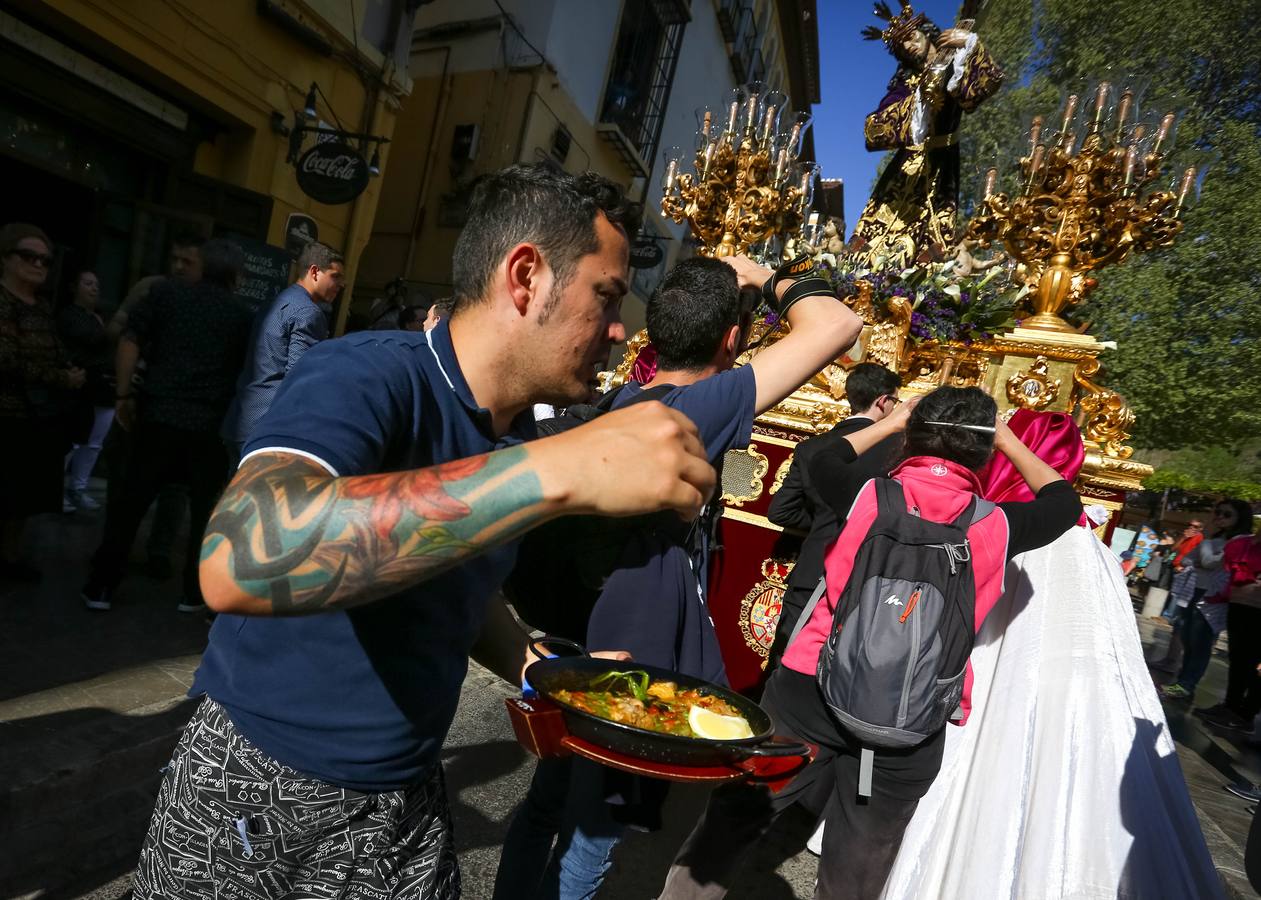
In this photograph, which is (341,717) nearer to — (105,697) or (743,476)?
(105,697)

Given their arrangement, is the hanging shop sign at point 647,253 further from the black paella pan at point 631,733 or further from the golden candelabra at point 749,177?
the black paella pan at point 631,733

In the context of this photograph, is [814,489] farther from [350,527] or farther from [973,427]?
[350,527]

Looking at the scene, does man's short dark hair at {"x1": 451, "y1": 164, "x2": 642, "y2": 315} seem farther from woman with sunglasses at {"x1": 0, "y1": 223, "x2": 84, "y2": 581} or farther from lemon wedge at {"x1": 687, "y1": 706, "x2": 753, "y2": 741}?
woman with sunglasses at {"x1": 0, "y1": 223, "x2": 84, "y2": 581}

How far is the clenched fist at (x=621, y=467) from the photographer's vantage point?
82cm

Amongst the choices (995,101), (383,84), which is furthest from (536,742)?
(995,101)

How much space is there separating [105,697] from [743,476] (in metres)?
3.22

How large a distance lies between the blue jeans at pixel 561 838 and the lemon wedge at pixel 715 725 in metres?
0.61

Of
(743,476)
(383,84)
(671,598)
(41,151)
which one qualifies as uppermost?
(383,84)

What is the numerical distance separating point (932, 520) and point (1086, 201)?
269 centimetres

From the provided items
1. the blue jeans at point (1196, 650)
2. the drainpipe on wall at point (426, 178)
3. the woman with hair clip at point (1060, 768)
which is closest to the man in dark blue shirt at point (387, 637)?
the woman with hair clip at point (1060, 768)

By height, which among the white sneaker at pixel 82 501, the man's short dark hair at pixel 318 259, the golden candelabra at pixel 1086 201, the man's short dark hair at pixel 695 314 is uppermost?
the golden candelabra at pixel 1086 201

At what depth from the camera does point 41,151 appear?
22.3 feet

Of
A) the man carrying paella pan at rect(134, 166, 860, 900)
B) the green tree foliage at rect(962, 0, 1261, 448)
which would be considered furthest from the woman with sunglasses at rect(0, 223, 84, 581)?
the green tree foliage at rect(962, 0, 1261, 448)

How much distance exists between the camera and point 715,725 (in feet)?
4.91
